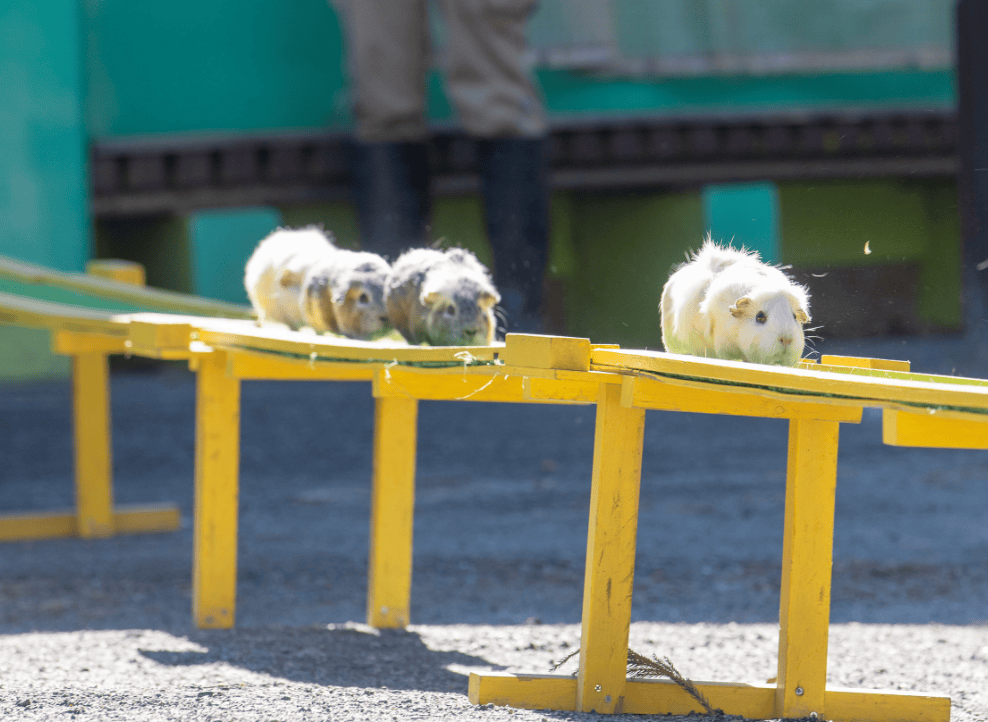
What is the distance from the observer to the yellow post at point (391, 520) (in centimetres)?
344

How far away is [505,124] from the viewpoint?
730cm

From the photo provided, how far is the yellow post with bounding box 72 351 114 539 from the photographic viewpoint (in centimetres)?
486

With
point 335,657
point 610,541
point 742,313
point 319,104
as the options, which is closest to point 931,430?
point 742,313

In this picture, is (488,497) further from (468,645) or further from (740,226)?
(740,226)

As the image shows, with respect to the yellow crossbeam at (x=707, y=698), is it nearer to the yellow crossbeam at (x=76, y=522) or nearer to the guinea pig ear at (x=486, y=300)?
the guinea pig ear at (x=486, y=300)

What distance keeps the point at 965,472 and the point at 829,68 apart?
12.3 feet

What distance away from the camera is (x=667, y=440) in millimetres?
6336

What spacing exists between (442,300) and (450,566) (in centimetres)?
169

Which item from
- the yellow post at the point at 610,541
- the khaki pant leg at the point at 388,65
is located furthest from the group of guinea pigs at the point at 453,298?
the khaki pant leg at the point at 388,65

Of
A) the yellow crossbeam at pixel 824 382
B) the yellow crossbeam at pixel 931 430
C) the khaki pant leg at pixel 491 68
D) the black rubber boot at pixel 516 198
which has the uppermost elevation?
the khaki pant leg at pixel 491 68

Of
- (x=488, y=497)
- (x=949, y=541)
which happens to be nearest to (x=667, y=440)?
(x=488, y=497)

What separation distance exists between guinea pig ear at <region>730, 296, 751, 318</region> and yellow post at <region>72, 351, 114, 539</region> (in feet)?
10.3

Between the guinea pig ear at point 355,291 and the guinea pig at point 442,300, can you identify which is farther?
the guinea pig ear at point 355,291

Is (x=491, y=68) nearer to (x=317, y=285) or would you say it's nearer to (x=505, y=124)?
(x=505, y=124)
